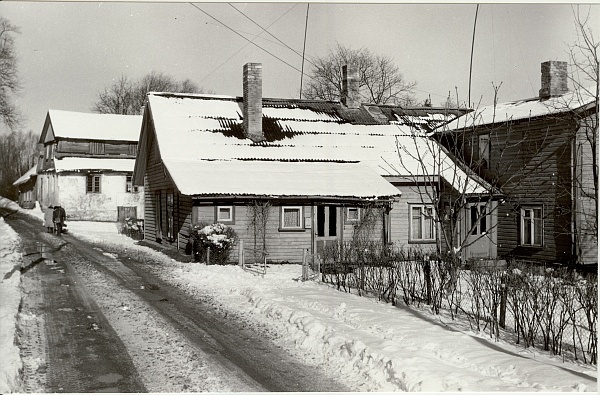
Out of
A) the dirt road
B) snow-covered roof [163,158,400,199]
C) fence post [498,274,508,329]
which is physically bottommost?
the dirt road

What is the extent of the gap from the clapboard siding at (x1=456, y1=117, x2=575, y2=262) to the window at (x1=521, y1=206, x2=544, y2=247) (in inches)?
7.5

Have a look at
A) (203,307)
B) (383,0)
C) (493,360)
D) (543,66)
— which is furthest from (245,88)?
(493,360)

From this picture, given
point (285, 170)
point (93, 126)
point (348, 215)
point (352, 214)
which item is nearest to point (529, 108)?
point (352, 214)

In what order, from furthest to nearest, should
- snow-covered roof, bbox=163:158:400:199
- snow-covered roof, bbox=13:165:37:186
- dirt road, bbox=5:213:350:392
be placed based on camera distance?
snow-covered roof, bbox=13:165:37:186
snow-covered roof, bbox=163:158:400:199
dirt road, bbox=5:213:350:392

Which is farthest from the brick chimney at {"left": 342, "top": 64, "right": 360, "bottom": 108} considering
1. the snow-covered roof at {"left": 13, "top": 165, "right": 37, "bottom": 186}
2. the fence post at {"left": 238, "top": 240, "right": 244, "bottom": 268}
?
the snow-covered roof at {"left": 13, "top": 165, "right": 37, "bottom": 186}

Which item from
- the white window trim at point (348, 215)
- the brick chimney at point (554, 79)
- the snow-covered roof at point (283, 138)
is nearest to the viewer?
the white window trim at point (348, 215)

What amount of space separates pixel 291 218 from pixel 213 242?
3282 millimetres

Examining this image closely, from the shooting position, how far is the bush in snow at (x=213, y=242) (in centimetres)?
1834

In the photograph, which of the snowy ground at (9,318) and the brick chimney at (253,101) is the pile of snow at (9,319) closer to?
the snowy ground at (9,318)

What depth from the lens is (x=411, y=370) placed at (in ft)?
23.1

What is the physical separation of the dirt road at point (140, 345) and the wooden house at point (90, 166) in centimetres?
2587

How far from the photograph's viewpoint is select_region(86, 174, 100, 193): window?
4081cm

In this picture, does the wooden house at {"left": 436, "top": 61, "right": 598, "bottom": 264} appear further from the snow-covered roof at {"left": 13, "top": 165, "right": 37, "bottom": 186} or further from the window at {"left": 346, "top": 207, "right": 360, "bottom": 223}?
the snow-covered roof at {"left": 13, "top": 165, "right": 37, "bottom": 186}

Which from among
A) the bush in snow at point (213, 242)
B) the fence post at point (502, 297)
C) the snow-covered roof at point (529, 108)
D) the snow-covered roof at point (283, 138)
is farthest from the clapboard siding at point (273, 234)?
the fence post at point (502, 297)
